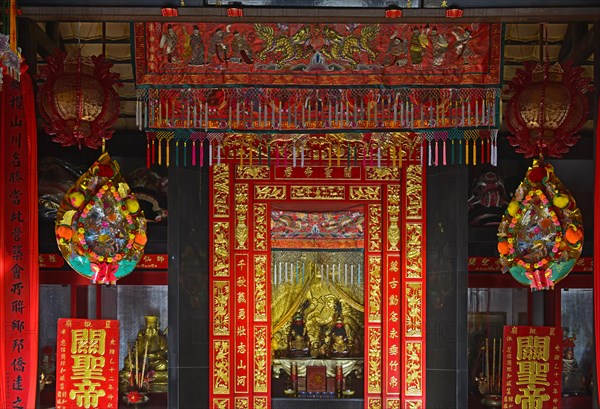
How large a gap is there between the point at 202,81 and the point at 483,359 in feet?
12.2

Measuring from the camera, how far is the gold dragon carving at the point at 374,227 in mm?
7195

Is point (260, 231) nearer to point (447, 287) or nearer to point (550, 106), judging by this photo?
point (447, 287)

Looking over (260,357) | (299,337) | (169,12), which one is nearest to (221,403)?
(260,357)

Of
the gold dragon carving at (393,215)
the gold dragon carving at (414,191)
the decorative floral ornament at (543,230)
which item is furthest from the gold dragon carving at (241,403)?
the decorative floral ornament at (543,230)

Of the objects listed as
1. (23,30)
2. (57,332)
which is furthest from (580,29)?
(57,332)

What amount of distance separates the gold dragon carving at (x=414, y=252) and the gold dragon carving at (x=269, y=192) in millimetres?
1136

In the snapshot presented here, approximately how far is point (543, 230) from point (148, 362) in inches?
148

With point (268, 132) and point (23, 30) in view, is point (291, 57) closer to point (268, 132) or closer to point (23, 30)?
point (268, 132)

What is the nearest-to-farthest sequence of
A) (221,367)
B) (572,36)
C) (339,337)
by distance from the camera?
(572,36) → (221,367) → (339,337)

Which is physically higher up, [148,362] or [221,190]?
[221,190]

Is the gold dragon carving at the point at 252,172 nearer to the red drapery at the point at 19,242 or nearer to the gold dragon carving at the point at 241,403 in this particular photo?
the gold dragon carving at the point at 241,403

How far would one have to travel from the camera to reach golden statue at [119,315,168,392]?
7445mm

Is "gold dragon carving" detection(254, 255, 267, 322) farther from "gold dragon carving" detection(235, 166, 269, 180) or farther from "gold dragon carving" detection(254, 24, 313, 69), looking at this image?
"gold dragon carving" detection(254, 24, 313, 69)

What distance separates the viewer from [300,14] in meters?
5.39
